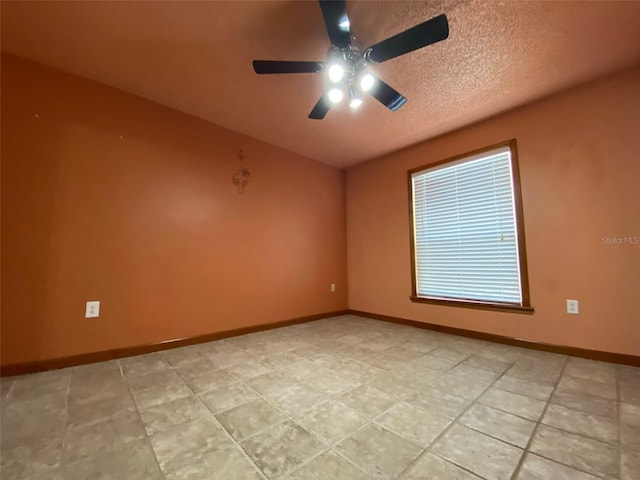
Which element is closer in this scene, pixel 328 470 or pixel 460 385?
pixel 328 470

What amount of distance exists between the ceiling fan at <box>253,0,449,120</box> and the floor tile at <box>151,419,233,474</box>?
6.46 ft

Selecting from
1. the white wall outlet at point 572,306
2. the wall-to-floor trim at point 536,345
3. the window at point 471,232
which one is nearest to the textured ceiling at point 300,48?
the window at point 471,232

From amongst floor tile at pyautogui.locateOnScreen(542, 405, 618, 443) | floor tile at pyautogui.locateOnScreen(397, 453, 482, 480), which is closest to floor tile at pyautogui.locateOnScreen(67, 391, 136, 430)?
floor tile at pyautogui.locateOnScreen(397, 453, 482, 480)

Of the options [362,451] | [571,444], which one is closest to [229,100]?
[362,451]

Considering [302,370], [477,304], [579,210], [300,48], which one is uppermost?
[300,48]

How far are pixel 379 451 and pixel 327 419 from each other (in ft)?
1.04

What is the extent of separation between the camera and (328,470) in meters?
1.01

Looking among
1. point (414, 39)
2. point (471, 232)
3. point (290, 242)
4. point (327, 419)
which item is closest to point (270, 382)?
point (327, 419)

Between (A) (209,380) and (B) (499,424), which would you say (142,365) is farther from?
(B) (499,424)

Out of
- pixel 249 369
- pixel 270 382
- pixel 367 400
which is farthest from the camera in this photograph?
pixel 249 369

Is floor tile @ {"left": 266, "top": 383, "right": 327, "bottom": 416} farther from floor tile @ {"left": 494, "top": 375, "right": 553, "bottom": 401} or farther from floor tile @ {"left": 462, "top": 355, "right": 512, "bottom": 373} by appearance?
floor tile @ {"left": 462, "top": 355, "right": 512, "bottom": 373}

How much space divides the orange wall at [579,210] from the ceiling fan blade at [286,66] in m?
2.15

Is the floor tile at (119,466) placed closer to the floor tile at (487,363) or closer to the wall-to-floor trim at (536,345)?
the floor tile at (487,363)

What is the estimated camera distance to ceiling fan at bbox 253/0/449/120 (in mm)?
1323
